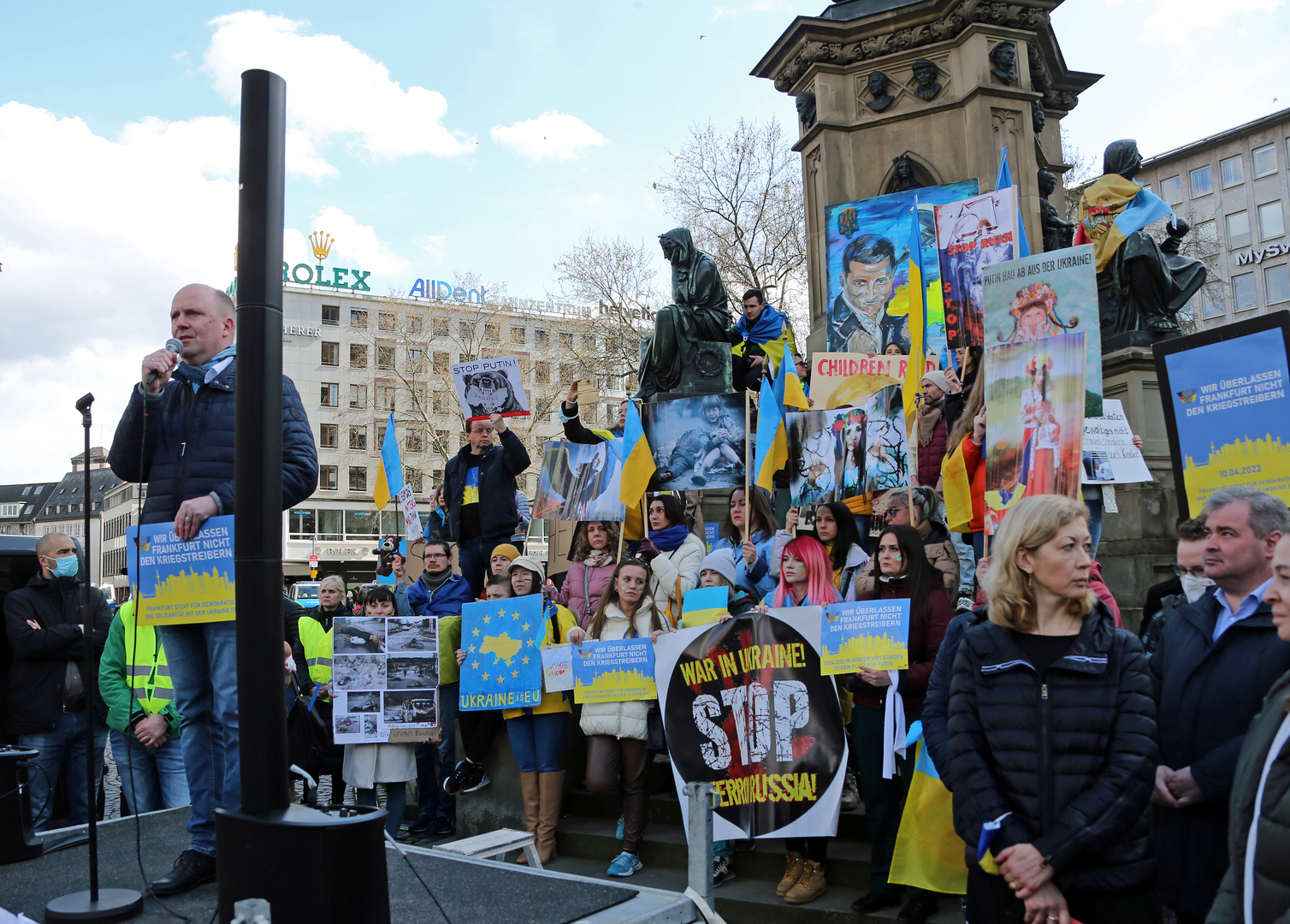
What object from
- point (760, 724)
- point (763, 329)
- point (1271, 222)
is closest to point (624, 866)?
point (760, 724)

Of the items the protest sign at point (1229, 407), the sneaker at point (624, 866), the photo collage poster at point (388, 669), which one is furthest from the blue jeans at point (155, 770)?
the protest sign at point (1229, 407)

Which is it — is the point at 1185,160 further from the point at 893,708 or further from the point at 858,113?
the point at 893,708

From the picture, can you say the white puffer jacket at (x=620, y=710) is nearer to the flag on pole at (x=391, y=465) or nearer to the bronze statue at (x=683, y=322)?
the bronze statue at (x=683, y=322)

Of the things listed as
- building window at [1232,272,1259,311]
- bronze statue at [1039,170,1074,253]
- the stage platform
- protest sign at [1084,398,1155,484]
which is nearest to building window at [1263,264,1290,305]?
building window at [1232,272,1259,311]

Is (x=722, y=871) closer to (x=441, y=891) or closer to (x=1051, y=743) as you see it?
(x=441, y=891)

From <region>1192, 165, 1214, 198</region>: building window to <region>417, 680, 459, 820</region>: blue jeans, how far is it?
2812 inches

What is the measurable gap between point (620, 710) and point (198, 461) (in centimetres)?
342

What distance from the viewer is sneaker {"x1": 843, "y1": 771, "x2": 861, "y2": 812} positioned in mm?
6266

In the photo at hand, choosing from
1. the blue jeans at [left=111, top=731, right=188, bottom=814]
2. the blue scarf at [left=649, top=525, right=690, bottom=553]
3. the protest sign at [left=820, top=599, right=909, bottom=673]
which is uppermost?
the blue scarf at [left=649, top=525, right=690, bottom=553]

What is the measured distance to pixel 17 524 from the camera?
134 meters

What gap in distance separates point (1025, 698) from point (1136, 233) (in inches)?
270

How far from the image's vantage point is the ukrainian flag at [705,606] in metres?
6.22

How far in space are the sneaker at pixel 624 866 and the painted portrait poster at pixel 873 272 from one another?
650cm

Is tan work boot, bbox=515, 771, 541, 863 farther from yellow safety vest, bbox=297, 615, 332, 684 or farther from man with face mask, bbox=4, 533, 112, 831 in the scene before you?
man with face mask, bbox=4, 533, 112, 831
